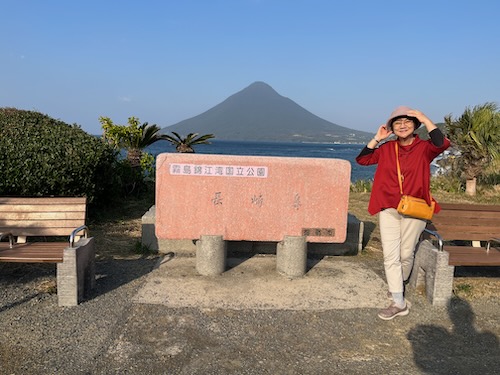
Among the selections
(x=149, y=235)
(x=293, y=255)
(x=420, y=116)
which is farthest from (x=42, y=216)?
(x=420, y=116)

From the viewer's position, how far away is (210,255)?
488 cm

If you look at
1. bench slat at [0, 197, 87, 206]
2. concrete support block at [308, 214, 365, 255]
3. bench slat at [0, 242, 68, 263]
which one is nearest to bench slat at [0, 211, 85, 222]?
bench slat at [0, 197, 87, 206]

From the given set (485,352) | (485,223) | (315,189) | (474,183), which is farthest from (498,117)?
(485,352)

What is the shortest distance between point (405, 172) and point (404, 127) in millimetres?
419

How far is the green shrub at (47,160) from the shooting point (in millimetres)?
6336

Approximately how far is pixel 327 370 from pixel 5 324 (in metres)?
2.79

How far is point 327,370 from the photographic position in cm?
302

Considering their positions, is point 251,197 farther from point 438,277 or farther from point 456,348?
point 456,348

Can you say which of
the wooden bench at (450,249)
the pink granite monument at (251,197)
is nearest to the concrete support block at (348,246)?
the pink granite monument at (251,197)

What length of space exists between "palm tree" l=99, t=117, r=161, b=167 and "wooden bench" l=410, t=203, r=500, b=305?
7.76 meters

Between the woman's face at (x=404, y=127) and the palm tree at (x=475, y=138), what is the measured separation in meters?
9.52

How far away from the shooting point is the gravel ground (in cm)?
305

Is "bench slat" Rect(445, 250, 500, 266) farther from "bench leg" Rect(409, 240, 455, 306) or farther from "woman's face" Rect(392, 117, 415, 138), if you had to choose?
"woman's face" Rect(392, 117, 415, 138)

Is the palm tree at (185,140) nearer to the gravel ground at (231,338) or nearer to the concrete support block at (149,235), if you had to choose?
the concrete support block at (149,235)
